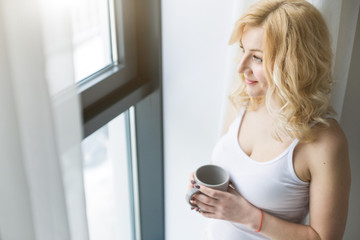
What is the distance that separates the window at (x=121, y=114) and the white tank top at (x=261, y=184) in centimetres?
38

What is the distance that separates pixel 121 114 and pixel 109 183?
0.32m

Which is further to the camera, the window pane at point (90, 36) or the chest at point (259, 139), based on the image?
the window pane at point (90, 36)

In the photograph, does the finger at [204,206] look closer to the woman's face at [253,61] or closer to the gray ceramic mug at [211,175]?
the gray ceramic mug at [211,175]

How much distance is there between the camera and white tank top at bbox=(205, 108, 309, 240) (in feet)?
3.61

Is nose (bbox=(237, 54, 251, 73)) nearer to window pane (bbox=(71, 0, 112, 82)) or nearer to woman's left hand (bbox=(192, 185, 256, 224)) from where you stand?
woman's left hand (bbox=(192, 185, 256, 224))

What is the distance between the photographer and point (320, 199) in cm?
105

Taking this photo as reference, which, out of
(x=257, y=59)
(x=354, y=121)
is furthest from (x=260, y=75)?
(x=354, y=121)

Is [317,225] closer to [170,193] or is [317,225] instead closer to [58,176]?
[58,176]

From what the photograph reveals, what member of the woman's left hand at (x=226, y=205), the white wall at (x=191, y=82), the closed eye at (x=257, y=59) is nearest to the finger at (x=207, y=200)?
the woman's left hand at (x=226, y=205)

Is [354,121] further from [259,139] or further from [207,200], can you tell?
[207,200]

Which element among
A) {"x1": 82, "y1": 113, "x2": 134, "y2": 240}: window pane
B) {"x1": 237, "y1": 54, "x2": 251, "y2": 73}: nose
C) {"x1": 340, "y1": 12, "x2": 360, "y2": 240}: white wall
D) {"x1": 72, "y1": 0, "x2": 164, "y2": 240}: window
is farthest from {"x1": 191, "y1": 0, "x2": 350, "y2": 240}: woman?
{"x1": 82, "y1": 113, "x2": 134, "y2": 240}: window pane

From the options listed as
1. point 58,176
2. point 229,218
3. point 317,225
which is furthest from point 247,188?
point 58,176

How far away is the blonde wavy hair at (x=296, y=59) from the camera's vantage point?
1.00 metres

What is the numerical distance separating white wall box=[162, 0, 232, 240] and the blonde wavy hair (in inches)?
15.0
